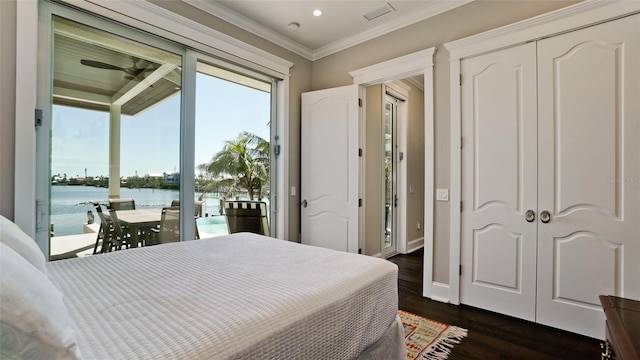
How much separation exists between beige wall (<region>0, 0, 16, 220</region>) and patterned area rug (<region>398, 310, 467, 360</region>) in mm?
2783

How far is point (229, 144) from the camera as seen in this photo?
10.4 ft

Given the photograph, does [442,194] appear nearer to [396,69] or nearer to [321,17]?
[396,69]

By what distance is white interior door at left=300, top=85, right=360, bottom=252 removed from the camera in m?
3.36

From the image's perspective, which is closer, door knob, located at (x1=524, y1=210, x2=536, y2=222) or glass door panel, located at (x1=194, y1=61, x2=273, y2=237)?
door knob, located at (x1=524, y1=210, x2=536, y2=222)

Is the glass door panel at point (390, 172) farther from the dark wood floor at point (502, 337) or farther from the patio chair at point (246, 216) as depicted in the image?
the patio chair at point (246, 216)

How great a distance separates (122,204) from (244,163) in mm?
1291

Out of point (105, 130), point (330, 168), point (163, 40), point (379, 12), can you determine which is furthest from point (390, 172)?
point (105, 130)

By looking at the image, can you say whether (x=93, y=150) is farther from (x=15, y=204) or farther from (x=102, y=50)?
(x=102, y=50)

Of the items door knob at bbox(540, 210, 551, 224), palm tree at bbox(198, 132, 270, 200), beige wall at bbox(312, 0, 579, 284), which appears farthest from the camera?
palm tree at bbox(198, 132, 270, 200)

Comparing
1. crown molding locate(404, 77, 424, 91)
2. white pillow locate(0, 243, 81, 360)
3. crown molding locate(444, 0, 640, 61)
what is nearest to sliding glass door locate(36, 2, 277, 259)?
white pillow locate(0, 243, 81, 360)

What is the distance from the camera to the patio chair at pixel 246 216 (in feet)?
10.7

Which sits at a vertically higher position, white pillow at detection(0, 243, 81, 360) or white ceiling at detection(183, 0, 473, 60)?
white ceiling at detection(183, 0, 473, 60)

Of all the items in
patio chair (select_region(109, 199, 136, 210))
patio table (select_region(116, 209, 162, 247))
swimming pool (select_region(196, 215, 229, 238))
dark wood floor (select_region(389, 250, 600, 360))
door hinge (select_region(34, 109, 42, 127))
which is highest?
door hinge (select_region(34, 109, 42, 127))

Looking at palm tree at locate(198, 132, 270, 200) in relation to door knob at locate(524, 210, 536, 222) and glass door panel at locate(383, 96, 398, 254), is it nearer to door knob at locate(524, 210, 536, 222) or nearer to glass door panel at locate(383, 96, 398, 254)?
glass door panel at locate(383, 96, 398, 254)
